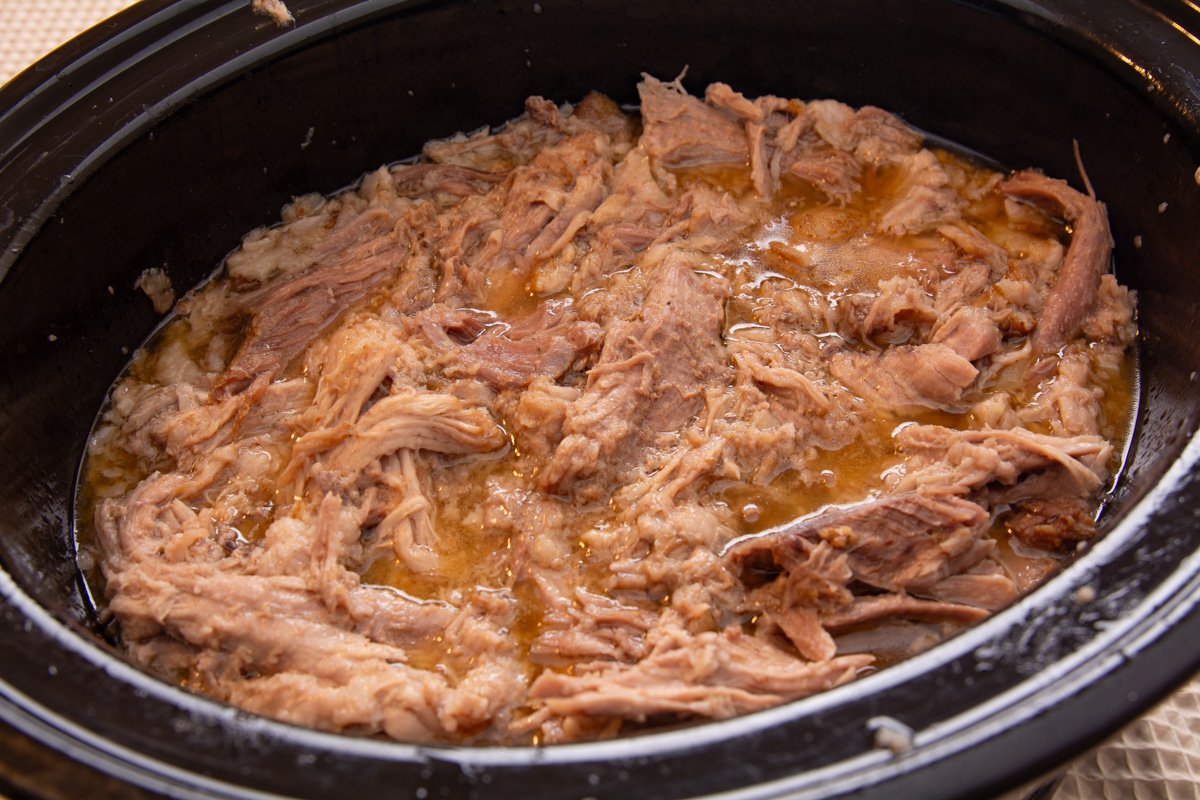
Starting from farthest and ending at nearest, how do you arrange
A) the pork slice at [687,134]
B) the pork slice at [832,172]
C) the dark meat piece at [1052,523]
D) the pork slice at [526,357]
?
the pork slice at [687,134] < the pork slice at [832,172] < the pork slice at [526,357] < the dark meat piece at [1052,523]

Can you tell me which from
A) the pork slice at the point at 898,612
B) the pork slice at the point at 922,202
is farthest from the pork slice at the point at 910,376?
the pork slice at the point at 898,612

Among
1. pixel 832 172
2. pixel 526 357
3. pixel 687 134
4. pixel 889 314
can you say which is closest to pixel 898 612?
pixel 889 314

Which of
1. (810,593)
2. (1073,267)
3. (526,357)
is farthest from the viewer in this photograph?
(1073,267)

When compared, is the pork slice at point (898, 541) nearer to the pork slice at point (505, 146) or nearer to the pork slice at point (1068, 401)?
the pork slice at point (1068, 401)

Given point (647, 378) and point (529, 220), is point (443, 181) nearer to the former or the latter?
point (529, 220)

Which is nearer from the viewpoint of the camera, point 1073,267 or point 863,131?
point 1073,267

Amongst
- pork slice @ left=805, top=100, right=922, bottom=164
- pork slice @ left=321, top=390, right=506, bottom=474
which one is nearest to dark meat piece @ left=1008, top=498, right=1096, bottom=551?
pork slice @ left=321, top=390, right=506, bottom=474

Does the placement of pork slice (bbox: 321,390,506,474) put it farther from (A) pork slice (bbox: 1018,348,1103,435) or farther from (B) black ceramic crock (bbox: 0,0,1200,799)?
(A) pork slice (bbox: 1018,348,1103,435)

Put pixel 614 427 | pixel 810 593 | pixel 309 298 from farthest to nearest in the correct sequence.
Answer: pixel 309 298 → pixel 614 427 → pixel 810 593
